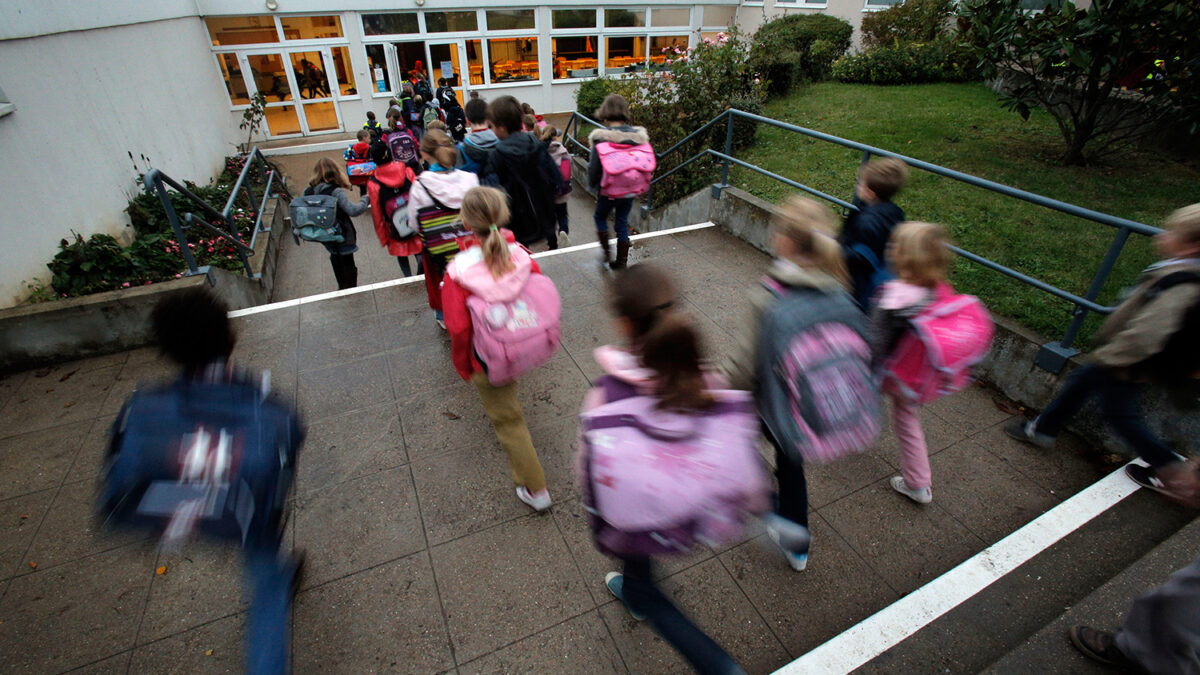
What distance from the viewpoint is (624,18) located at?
768 inches

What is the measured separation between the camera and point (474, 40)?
59.2 ft

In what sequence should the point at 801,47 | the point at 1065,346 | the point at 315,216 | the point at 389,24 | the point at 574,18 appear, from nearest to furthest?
the point at 1065,346 → the point at 315,216 → the point at 801,47 → the point at 389,24 → the point at 574,18

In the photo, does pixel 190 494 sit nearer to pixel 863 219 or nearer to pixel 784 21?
pixel 863 219

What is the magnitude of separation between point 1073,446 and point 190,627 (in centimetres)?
466

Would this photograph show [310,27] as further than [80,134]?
Yes

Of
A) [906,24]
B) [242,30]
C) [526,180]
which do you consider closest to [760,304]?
[526,180]

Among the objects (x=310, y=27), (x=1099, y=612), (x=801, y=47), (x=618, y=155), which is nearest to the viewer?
(x=1099, y=612)

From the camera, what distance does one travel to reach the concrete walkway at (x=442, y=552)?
7.63ft

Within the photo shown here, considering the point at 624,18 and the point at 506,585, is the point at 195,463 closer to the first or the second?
the point at 506,585

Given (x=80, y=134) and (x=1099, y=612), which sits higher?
(x=80, y=134)

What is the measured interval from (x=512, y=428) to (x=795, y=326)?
144 centimetres

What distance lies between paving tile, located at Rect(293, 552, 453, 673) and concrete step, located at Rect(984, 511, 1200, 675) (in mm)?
2178

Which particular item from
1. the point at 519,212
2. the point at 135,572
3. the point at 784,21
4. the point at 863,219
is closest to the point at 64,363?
the point at 135,572

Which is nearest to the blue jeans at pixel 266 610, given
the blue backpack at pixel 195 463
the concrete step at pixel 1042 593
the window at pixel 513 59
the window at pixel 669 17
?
the blue backpack at pixel 195 463
